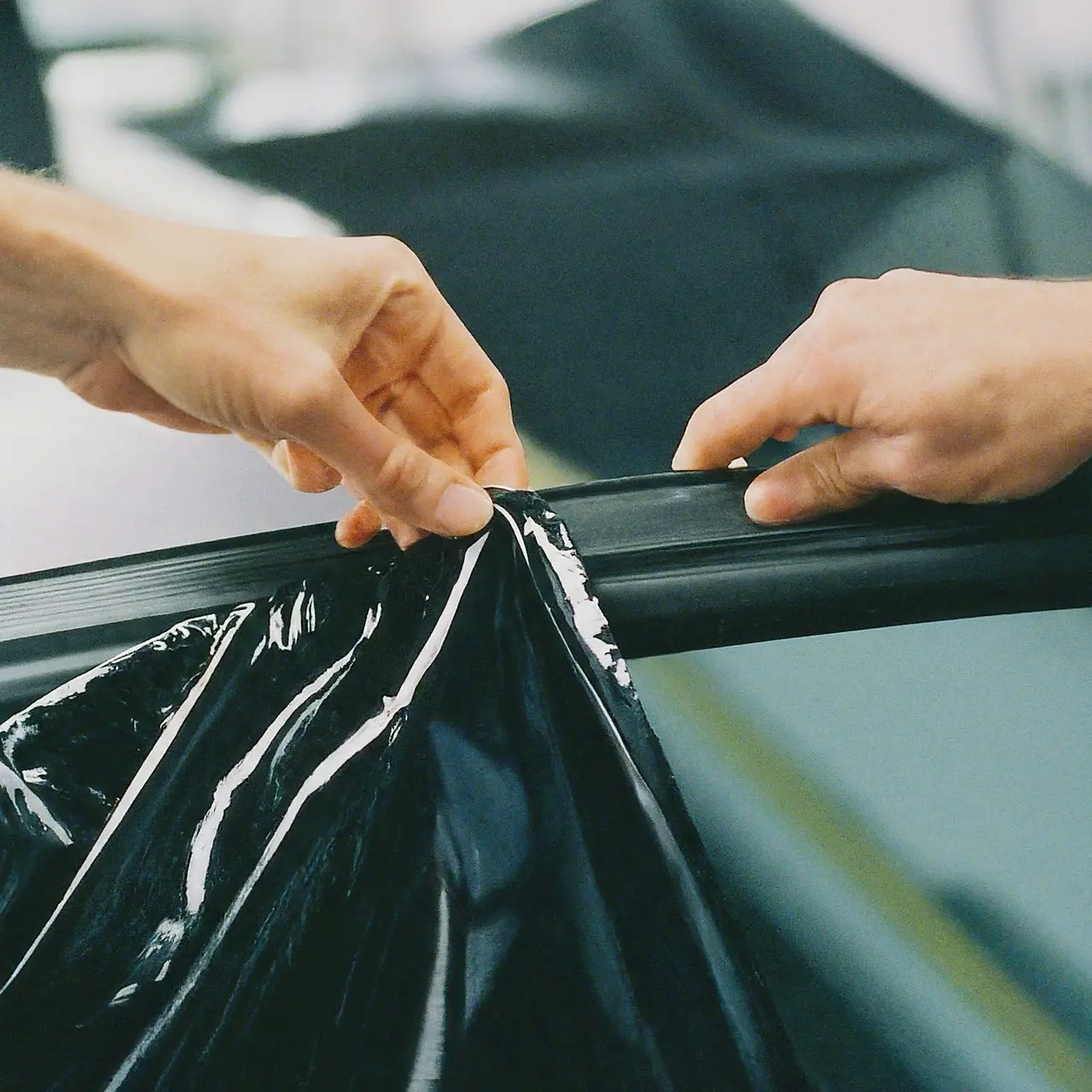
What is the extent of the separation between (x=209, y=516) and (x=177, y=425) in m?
0.20

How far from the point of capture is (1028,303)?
1.49 feet

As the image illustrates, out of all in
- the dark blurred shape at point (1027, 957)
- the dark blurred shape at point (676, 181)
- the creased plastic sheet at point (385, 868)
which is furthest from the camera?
the dark blurred shape at point (676, 181)

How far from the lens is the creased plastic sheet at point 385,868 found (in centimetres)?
38

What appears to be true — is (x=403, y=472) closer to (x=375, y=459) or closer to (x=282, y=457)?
(x=375, y=459)

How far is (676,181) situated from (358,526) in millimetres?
455

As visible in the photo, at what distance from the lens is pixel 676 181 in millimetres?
783

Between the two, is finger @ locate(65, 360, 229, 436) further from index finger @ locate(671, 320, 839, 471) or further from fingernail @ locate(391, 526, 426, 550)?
index finger @ locate(671, 320, 839, 471)

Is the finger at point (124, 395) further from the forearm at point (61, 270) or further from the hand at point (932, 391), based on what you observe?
the hand at point (932, 391)

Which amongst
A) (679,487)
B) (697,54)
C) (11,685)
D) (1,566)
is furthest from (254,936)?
(697,54)

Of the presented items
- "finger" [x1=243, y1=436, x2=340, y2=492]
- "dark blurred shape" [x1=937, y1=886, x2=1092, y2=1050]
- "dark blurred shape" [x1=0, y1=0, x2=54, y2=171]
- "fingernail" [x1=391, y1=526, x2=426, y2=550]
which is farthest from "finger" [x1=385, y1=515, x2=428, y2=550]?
"dark blurred shape" [x1=0, y1=0, x2=54, y2=171]

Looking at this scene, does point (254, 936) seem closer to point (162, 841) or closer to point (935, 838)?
point (162, 841)

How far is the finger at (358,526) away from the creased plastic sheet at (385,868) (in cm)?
7

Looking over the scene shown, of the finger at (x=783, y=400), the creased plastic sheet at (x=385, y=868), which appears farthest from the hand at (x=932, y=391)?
the creased plastic sheet at (x=385, y=868)

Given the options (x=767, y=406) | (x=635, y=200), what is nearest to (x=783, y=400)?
(x=767, y=406)
